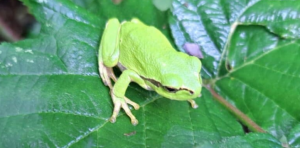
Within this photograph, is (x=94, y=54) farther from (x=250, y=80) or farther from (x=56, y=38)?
(x=250, y=80)

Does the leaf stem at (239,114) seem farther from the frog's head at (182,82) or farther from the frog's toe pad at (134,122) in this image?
the frog's toe pad at (134,122)

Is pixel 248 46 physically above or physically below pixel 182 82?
above

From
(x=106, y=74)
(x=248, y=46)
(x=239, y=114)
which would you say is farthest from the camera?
(x=248, y=46)

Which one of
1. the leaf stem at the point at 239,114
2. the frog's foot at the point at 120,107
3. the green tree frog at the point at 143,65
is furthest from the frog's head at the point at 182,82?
the leaf stem at the point at 239,114

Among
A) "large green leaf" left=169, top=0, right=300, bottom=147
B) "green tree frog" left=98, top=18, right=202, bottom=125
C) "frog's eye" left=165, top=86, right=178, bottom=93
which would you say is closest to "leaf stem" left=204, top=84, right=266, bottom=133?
"large green leaf" left=169, top=0, right=300, bottom=147

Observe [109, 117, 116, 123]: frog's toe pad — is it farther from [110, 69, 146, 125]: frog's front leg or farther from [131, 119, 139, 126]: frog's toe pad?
[131, 119, 139, 126]: frog's toe pad

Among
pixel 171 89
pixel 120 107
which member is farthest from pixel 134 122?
pixel 171 89

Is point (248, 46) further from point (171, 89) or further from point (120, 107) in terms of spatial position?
point (120, 107)
